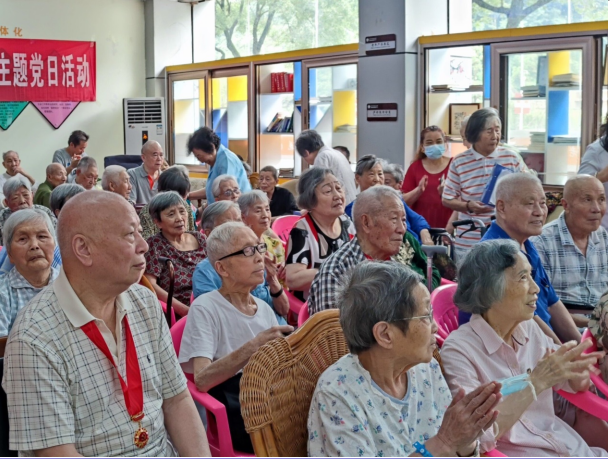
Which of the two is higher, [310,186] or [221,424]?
[310,186]

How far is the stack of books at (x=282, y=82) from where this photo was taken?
10.2m

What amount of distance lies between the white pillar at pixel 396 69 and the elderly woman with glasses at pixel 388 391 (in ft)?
20.2

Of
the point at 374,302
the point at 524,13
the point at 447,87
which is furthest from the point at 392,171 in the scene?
the point at 374,302

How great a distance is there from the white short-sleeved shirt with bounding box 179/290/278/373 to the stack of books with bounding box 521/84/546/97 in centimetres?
494

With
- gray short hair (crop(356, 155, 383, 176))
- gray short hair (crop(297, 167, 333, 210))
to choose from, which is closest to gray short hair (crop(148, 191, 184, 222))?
gray short hair (crop(297, 167, 333, 210))

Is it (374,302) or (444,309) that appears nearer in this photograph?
(374,302)

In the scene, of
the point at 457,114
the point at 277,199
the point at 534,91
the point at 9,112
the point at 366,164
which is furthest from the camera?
the point at 9,112

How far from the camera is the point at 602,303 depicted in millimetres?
2889

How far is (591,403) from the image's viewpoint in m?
2.74

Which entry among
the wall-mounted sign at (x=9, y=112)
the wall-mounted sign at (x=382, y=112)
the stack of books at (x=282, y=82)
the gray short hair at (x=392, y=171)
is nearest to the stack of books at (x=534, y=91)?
the wall-mounted sign at (x=382, y=112)

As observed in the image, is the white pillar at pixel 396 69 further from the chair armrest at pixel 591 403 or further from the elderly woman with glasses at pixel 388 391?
the elderly woman with glasses at pixel 388 391

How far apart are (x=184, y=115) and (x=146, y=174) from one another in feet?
16.2

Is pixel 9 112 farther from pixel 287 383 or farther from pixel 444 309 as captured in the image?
pixel 287 383

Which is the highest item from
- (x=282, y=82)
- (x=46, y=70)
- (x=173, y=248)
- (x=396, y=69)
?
(x=46, y=70)
